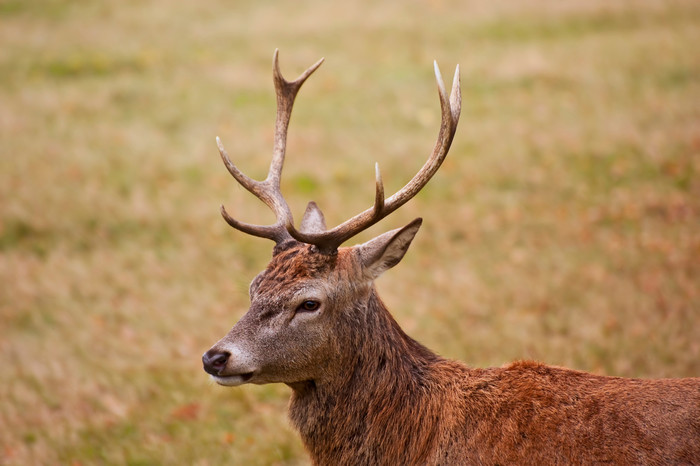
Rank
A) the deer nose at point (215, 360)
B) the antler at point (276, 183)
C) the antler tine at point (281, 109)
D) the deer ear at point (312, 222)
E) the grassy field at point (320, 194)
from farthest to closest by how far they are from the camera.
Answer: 1. the grassy field at point (320, 194)
2. the antler tine at point (281, 109)
3. the deer ear at point (312, 222)
4. the antler at point (276, 183)
5. the deer nose at point (215, 360)

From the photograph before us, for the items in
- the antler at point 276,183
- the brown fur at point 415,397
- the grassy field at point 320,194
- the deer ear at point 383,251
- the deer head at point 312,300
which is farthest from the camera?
the grassy field at point 320,194

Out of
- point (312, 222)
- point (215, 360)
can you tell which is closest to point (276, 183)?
point (312, 222)

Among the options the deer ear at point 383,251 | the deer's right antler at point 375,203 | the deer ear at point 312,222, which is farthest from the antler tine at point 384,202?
the deer ear at point 312,222

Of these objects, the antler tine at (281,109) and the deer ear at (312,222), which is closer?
the deer ear at (312,222)

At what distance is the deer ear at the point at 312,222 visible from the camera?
16.2 feet

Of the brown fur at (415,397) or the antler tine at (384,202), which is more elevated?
the antler tine at (384,202)

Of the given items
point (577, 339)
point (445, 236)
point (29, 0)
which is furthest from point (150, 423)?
point (29, 0)

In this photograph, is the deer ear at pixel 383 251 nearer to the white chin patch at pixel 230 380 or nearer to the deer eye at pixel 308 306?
the deer eye at pixel 308 306

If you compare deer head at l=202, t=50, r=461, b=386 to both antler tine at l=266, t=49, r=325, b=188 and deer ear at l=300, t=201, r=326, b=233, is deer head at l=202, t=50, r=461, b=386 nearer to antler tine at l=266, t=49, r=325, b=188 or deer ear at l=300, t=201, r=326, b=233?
deer ear at l=300, t=201, r=326, b=233

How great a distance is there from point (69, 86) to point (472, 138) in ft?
28.1

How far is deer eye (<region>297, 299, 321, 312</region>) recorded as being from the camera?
163 inches

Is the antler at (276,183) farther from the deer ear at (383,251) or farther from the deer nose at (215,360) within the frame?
the deer nose at (215,360)

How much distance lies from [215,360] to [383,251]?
1071 mm

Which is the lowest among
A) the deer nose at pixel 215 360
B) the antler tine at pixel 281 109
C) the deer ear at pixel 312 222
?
the deer nose at pixel 215 360
